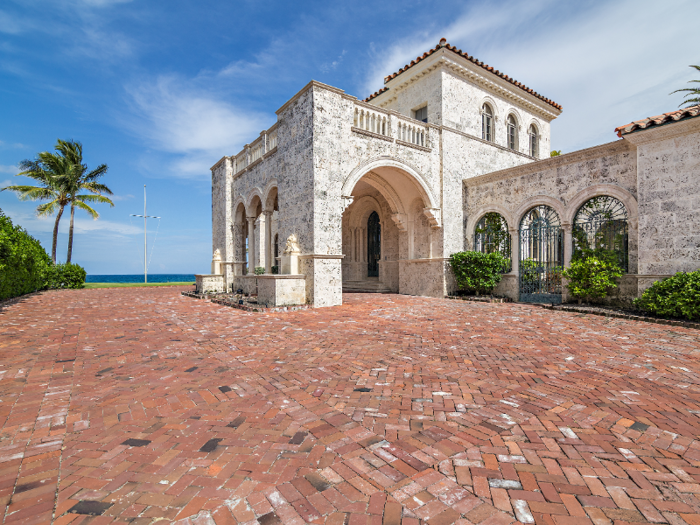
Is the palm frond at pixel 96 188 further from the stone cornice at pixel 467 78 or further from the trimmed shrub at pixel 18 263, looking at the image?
the stone cornice at pixel 467 78

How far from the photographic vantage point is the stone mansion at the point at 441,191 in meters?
9.44

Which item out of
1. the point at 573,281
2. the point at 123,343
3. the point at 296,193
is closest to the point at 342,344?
the point at 123,343

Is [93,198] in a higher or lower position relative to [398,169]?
higher

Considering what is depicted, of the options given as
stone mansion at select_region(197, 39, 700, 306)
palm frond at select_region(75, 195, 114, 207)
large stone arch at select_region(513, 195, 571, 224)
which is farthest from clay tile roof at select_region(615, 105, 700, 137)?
palm frond at select_region(75, 195, 114, 207)

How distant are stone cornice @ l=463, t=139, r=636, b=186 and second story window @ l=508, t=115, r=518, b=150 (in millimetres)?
5542

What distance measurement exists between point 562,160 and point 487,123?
6251 millimetres

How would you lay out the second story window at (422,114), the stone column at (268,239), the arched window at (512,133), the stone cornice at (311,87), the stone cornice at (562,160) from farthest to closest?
1. the arched window at (512,133)
2. the second story window at (422,114)
3. the stone column at (268,239)
4. the stone cornice at (311,87)
5. the stone cornice at (562,160)

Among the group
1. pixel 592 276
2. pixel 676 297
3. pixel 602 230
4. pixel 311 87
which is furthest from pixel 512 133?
pixel 676 297

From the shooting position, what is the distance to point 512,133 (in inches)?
719

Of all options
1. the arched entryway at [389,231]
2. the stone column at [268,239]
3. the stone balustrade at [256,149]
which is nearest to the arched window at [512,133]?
the arched entryway at [389,231]

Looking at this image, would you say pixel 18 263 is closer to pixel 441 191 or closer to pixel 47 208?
pixel 47 208

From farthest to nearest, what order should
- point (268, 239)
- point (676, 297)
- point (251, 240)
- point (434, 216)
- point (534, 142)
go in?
1. point (534, 142)
2. point (251, 240)
3. point (268, 239)
4. point (434, 216)
5. point (676, 297)

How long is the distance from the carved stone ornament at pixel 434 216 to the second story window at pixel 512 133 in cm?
754

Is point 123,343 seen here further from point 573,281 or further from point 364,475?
point 573,281
